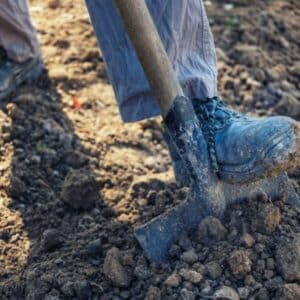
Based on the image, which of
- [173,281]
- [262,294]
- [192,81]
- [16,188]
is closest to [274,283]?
[262,294]

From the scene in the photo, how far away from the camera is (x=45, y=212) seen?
2.57 m

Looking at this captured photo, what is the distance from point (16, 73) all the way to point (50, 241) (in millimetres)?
996

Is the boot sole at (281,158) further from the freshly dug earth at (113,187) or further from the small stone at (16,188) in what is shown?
the small stone at (16,188)

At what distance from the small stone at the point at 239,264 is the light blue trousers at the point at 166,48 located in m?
0.50

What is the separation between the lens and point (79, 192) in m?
2.55

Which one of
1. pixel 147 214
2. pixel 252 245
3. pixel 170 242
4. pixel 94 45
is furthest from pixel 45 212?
pixel 94 45

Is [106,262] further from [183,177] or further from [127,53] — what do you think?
[127,53]

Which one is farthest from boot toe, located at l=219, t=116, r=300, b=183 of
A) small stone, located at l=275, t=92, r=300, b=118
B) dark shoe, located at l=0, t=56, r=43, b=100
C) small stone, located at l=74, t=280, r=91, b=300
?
dark shoe, located at l=0, t=56, r=43, b=100

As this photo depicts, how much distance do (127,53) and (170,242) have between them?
569 millimetres

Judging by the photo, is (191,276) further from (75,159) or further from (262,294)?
(75,159)

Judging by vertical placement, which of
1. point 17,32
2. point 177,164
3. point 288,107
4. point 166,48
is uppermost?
point 166,48

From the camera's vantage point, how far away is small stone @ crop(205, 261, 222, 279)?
82.0 inches

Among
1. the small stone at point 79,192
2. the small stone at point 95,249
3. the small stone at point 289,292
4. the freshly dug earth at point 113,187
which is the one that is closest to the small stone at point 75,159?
the freshly dug earth at point 113,187

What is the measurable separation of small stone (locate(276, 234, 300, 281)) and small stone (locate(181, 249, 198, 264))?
0.22m
